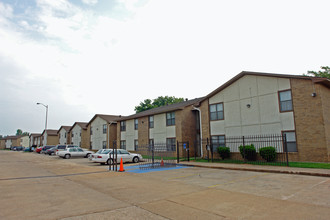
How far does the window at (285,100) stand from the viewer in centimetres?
1664

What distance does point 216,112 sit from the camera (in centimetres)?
2180

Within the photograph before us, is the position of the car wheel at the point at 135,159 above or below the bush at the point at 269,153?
below

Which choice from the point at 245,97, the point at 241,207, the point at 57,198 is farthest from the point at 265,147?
the point at 57,198

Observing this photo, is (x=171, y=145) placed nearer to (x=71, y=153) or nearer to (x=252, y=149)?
(x=252, y=149)

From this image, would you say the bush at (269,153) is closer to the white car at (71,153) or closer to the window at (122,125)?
the white car at (71,153)

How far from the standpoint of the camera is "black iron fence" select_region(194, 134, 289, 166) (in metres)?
16.7

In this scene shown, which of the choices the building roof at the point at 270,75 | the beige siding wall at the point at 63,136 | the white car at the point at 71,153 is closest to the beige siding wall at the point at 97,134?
the white car at the point at 71,153

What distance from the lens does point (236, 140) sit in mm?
19859

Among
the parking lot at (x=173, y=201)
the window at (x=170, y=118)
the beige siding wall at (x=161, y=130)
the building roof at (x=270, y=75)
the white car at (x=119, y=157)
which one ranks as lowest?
the parking lot at (x=173, y=201)

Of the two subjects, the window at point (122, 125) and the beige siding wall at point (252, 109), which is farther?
the window at point (122, 125)

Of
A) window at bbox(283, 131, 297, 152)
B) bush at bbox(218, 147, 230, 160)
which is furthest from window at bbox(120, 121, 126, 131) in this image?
window at bbox(283, 131, 297, 152)

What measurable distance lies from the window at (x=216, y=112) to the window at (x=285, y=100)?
5447 millimetres

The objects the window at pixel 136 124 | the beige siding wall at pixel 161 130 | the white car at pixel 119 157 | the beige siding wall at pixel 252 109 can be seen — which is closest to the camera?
the beige siding wall at pixel 252 109

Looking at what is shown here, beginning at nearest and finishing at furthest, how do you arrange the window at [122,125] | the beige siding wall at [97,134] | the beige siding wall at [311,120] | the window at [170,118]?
the beige siding wall at [311,120] → the window at [170,118] → the window at [122,125] → the beige siding wall at [97,134]
